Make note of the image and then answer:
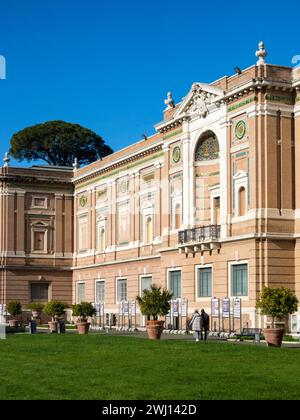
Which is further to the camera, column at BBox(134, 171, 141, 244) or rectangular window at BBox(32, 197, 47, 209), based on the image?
rectangular window at BBox(32, 197, 47, 209)

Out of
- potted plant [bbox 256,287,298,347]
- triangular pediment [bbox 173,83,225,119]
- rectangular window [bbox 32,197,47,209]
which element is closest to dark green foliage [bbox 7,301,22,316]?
rectangular window [bbox 32,197,47,209]

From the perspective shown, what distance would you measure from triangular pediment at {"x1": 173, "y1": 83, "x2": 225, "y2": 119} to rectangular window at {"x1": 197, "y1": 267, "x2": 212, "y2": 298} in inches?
345

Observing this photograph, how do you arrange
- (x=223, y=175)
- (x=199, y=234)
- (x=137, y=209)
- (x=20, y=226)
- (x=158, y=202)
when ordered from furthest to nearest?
(x=20, y=226) → (x=137, y=209) → (x=158, y=202) → (x=199, y=234) → (x=223, y=175)

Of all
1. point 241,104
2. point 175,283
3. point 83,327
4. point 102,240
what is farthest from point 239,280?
point 102,240

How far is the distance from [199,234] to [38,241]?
2843 cm

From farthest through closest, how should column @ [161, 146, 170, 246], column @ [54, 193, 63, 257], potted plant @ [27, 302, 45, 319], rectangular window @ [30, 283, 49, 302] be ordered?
1. column @ [54, 193, 63, 257]
2. rectangular window @ [30, 283, 49, 302]
3. potted plant @ [27, 302, 45, 319]
4. column @ [161, 146, 170, 246]

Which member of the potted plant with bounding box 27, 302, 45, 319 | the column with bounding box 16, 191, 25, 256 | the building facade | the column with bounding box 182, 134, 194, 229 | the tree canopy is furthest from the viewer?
the tree canopy

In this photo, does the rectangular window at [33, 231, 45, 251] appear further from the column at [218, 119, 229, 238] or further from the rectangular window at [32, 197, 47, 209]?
the column at [218, 119, 229, 238]

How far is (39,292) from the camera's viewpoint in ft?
241

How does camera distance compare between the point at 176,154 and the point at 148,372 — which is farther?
the point at 176,154

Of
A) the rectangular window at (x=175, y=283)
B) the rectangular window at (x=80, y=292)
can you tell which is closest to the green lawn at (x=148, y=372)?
the rectangular window at (x=175, y=283)

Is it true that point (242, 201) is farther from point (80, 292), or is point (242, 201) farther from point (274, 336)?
point (80, 292)

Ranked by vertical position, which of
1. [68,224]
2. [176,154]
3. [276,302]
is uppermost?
[176,154]

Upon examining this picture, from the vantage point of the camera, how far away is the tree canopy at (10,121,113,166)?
102 metres
